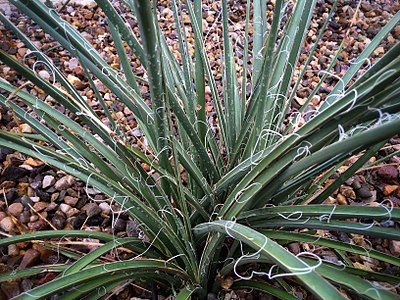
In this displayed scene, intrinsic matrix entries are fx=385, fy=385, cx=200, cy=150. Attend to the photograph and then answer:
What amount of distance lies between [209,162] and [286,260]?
0.38m

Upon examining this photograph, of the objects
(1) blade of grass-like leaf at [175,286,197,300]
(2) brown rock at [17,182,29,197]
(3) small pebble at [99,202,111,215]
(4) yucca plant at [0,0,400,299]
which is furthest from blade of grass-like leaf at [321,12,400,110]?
(2) brown rock at [17,182,29,197]

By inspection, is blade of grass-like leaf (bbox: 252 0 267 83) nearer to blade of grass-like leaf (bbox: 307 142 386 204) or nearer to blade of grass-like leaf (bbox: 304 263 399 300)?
blade of grass-like leaf (bbox: 307 142 386 204)

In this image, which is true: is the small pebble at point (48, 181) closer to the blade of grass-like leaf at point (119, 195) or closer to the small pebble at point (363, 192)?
the blade of grass-like leaf at point (119, 195)

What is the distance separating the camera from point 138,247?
0.81 m

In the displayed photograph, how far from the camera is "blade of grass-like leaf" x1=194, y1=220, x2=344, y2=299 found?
15.5 inches

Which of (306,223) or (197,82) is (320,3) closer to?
(197,82)

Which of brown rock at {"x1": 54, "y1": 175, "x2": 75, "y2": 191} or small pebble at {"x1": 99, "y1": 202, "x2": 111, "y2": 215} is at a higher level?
brown rock at {"x1": 54, "y1": 175, "x2": 75, "y2": 191}

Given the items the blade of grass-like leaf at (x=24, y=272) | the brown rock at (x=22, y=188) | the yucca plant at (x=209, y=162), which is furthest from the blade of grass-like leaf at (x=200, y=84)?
the brown rock at (x=22, y=188)

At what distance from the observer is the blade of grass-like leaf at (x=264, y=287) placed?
740 mm

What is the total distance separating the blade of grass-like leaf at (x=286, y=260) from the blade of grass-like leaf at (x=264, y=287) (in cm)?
26

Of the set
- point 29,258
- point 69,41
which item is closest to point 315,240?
point 69,41

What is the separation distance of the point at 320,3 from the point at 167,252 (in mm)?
1321

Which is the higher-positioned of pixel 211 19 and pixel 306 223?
pixel 211 19

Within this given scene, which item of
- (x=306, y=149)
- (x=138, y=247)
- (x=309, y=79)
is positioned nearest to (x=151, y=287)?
(x=138, y=247)
